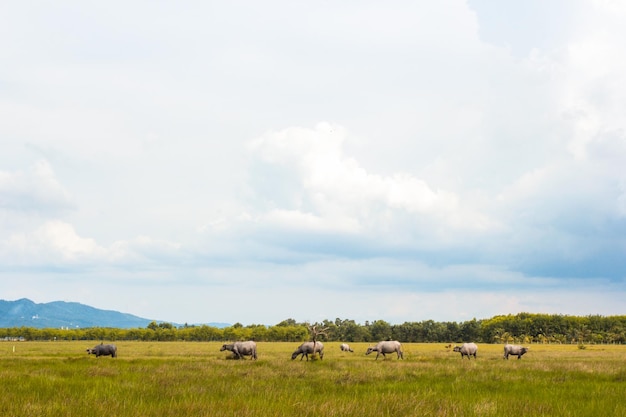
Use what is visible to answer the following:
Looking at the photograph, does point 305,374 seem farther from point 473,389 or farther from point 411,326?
point 411,326

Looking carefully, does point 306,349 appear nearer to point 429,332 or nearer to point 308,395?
point 308,395

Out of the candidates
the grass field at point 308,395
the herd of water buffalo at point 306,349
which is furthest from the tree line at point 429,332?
the grass field at point 308,395

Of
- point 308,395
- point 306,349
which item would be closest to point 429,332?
point 306,349

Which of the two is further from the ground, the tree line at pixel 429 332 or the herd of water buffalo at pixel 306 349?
the herd of water buffalo at pixel 306 349

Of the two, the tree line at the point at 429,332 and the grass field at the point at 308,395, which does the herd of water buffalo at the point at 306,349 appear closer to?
the grass field at the point at 308,395

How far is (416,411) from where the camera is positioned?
10.6 m

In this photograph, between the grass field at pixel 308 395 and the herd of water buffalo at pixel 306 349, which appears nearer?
the grass field at pixel 308 395

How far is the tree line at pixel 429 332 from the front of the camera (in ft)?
449

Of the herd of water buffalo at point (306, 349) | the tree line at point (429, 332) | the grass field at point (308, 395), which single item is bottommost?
the tree line at point (429, 332)

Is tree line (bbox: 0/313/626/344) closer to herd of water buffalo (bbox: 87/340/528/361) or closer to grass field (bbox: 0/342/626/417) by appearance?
herd of water buffalo (bbox: 87/340/528/361)

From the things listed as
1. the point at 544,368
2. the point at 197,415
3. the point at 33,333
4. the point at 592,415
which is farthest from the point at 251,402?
the point at 33,333

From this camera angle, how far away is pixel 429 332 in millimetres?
145000

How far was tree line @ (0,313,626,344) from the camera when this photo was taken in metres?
137

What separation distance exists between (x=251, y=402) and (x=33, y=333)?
15512 cm
